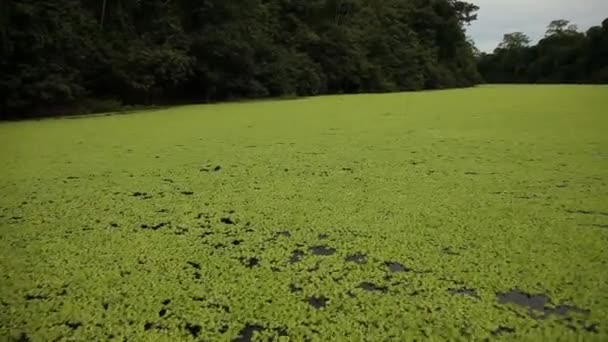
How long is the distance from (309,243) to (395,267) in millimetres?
338

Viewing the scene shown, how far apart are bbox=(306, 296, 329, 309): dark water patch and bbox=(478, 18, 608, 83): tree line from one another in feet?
70.5

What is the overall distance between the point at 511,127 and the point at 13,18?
638 centimetres

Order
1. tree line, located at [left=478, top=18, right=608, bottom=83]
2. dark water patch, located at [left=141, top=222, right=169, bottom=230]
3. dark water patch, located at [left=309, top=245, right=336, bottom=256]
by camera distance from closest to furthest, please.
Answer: dark water patch, located at [left=309, top=245, right=336, bottom=256], dark water patch, located at [left=141, top=222, right=169, bottom=230], tree line, located at [left=478, top=18, right=608, bottom=83]

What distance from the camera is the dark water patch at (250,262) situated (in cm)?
143

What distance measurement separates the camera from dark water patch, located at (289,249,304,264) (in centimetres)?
146

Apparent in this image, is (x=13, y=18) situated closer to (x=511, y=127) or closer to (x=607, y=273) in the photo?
(x=511, y=127)

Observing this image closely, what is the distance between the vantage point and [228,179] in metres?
2.51

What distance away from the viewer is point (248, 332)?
107cm

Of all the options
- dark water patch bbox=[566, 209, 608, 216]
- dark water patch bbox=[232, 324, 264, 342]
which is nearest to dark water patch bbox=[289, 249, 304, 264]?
dark water patch bbox=[232, 324, 264, 342]

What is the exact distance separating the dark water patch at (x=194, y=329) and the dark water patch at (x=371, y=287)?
450mm

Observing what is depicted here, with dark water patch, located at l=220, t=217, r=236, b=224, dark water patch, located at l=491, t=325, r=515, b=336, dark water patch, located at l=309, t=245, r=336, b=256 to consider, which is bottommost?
dark water patch, located at l=491, t=325, r=515, b=336

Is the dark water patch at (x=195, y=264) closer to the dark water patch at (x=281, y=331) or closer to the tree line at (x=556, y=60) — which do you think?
the dark water patch at (x=281, y=331)

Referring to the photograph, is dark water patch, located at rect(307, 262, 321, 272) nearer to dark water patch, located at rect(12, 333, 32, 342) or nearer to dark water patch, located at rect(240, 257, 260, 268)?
dark water patch, located at rect(240, 257, 260, 268)

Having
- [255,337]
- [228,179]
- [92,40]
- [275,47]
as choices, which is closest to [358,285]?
[255,337]
